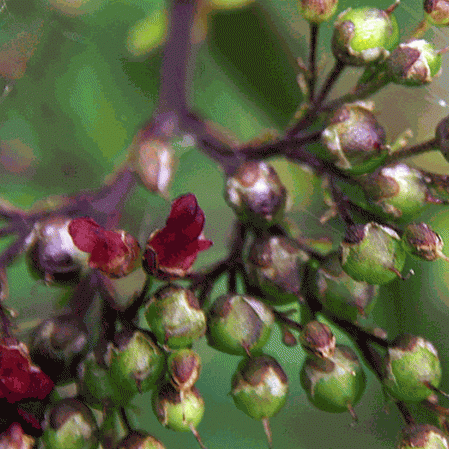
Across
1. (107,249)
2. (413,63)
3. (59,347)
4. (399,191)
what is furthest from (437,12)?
(59,347)

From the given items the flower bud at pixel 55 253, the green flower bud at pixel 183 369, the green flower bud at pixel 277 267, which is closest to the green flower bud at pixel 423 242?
the green flower bud at pixel 277 267

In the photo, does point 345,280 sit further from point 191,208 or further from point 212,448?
point 212,448

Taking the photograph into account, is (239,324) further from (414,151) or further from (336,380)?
(414,151)

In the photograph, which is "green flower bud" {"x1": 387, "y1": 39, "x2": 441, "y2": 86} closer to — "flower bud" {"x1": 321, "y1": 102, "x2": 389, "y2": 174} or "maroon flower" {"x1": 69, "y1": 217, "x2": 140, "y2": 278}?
"flower bud" {"x1": 321, "y1": 102, "x2": 389, "y2": 174}

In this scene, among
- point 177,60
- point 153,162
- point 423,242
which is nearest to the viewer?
point 423,242

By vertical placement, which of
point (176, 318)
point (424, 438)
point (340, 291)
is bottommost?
point (424, 438)
